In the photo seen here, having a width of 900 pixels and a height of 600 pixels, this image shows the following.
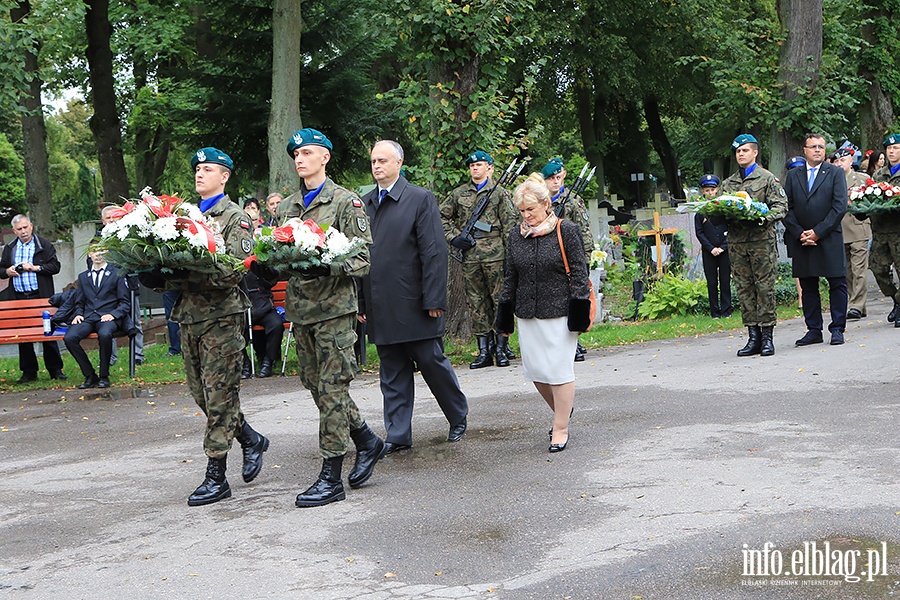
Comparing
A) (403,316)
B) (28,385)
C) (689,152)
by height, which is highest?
(689,152)

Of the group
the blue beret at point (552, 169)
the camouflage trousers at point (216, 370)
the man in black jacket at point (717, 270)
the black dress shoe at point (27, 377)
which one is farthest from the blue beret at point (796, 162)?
the black dress shoe at point (27, 377)

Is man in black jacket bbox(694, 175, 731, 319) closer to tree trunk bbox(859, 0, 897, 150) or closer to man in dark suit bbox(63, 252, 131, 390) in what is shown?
man in dark suit bbox(63, 252, 131, 390)

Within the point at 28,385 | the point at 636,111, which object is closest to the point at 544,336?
the point at 28,385

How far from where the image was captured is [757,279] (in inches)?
462

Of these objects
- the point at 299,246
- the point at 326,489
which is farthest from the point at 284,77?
the point at 326,489

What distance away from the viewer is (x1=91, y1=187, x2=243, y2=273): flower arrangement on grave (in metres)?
6.58

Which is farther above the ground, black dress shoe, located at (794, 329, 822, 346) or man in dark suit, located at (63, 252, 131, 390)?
man in dark suit, located at (63, 252, 131, 390)

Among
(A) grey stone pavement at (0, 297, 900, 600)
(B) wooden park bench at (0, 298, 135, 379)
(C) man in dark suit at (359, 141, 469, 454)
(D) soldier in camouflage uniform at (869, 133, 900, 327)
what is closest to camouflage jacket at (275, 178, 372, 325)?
(C) man in dark suit at (359, 141, 469, 454)

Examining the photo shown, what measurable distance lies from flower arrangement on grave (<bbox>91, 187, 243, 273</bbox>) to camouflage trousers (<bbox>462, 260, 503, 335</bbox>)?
20.1 feet

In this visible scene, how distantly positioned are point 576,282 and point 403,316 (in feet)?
4.05

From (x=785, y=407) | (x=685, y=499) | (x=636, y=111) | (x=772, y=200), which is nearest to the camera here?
(x=685, y=499)

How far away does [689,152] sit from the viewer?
62.9 m

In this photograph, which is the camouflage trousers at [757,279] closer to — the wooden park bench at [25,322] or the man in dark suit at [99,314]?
the man in dark suit at [99,314]

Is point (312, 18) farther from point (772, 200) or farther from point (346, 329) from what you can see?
point (346, 329)
